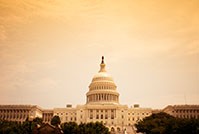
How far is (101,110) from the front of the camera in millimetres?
98188

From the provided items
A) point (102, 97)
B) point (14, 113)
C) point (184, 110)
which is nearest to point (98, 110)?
point (102, 97)

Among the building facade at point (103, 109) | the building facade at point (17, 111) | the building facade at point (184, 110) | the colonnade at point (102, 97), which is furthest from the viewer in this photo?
the colonnade at point (102, 97)

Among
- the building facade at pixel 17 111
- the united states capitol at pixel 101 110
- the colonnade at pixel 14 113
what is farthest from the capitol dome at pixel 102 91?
the colonnade at pixel 14 113

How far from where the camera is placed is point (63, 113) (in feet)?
350

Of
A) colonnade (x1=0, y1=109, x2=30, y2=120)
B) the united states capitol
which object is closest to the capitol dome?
the united states capitol

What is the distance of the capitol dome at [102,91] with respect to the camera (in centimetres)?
10388

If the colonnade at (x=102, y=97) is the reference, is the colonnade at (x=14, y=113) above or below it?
below

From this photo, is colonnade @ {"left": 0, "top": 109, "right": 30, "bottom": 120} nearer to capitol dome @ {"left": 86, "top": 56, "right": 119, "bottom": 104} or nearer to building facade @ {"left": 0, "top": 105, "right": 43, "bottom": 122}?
building facade @ {"left": 0, "top": 105, "right": 43, "bottom": 122}

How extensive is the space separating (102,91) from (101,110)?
8179mm

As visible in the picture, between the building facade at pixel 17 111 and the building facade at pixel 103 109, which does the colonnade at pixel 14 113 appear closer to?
the building facade at pixel 17 111

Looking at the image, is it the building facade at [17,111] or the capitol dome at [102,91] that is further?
the capitol dome at [102,91]

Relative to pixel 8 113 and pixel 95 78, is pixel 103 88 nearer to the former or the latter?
pixel 95 78

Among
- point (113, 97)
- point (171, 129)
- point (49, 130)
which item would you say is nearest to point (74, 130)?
point (171, 129)

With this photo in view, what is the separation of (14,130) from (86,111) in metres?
57.9
